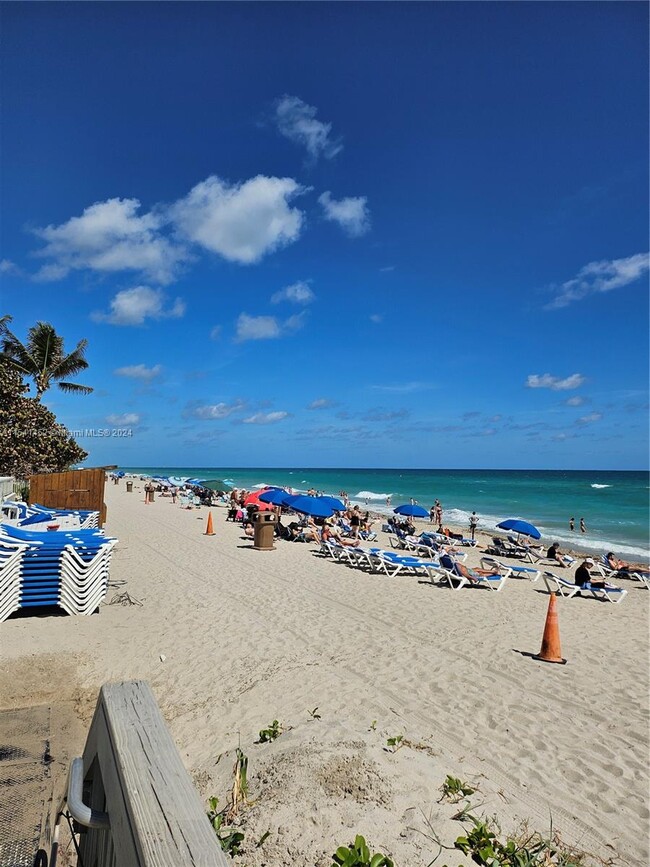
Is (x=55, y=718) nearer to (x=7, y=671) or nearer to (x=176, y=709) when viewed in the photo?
(x=176, y=709)

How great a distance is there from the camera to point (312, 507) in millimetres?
17266

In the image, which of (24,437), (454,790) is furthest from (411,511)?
(454,790)

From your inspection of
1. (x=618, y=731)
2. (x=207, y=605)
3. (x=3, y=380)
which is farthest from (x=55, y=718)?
(x=3, y=380)

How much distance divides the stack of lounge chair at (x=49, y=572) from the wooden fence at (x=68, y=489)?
8.54 metres

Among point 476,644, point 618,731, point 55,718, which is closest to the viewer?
point 55,718

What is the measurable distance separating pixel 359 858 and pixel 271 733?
175cm

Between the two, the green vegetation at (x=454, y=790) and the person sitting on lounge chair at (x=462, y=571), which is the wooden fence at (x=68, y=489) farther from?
the green vegetation at (x=454, y=790)

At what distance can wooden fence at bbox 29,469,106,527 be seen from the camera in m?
16.1

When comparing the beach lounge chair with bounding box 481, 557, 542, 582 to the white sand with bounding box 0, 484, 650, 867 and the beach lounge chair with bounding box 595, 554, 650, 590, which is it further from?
the white sand with bounding box 0, 484, 650, 867

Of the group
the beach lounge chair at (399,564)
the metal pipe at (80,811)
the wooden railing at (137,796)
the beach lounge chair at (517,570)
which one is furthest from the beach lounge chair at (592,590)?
the metal pipe at (80,811)

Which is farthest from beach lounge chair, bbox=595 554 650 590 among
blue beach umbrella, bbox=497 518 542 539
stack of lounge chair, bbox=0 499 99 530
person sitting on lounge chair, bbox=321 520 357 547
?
stack of lounge chair, bbox=0 499 99 530

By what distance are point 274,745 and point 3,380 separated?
17.2m

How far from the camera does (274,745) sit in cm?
411

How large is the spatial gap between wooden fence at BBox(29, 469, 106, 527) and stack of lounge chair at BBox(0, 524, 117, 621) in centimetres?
854
